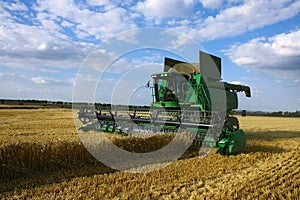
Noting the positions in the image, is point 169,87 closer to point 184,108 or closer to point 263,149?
point 184,108

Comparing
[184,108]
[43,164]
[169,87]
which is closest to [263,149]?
[184,108]

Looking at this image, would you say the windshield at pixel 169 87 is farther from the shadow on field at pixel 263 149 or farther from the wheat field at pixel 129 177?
the wheat field at pixel 129 177

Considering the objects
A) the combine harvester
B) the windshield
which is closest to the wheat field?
the combine harvester

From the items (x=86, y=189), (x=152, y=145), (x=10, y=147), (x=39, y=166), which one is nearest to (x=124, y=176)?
(x=86, y=189)

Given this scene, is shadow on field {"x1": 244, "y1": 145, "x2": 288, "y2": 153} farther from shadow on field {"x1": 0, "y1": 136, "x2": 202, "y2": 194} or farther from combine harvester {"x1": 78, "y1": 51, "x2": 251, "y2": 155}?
shadow on field {"x1": 0, "y1": 136, "x2": 202, "y2": 194}

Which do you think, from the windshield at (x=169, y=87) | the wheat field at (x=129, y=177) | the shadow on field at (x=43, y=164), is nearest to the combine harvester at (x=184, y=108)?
the windshield at (x=169, y=87)

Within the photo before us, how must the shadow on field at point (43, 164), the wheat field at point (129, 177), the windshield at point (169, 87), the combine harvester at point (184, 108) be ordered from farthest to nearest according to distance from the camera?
the windshield at point (169, 87) → the combine harvester at point (184, 108) → the shadow on field at point (43, 164) → the wheat field at point (129, 177)

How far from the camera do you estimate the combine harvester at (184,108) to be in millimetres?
8477

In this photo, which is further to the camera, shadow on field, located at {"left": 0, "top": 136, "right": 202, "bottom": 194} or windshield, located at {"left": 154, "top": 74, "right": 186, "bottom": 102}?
windshield, located at {"left": 154, "top": 74, "right": 186, "bottom": 102}

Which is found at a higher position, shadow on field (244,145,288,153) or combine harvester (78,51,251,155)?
combine harvester (78,51,251,155)

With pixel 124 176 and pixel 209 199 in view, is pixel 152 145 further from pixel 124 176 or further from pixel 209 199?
pixel 209 199

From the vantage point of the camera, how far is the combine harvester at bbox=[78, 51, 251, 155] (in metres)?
8.48

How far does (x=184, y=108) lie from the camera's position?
9.96 meters

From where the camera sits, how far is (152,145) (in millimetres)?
8141
